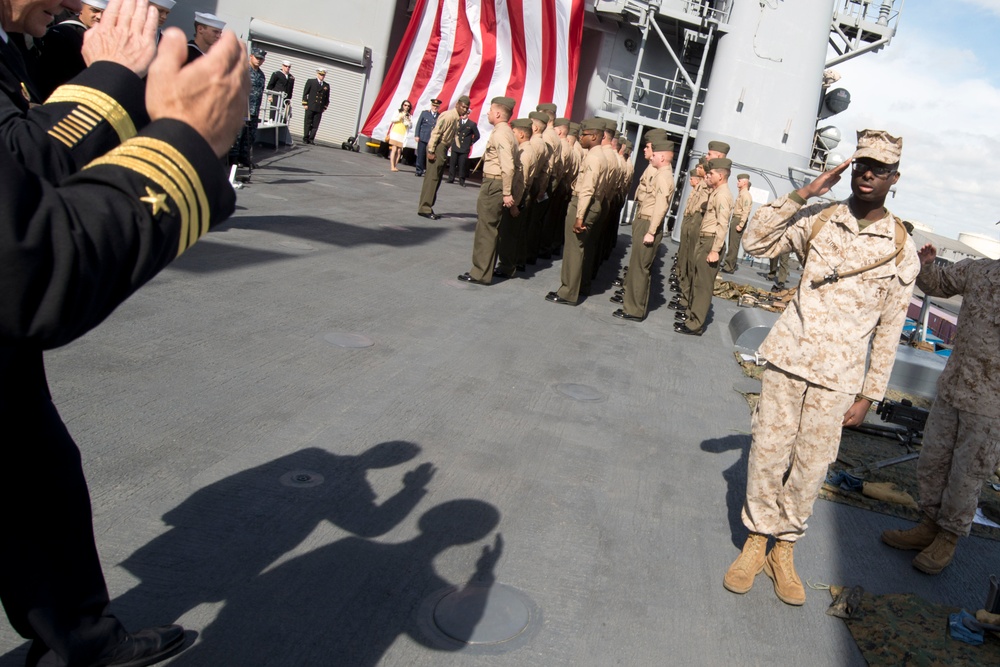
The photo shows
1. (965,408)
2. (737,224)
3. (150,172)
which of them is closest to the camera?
(150,172)

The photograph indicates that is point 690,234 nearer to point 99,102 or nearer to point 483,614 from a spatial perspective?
point 483,614

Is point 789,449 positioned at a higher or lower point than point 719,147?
lower

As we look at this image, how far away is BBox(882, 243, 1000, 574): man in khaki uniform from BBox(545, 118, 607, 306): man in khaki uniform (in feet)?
16.2

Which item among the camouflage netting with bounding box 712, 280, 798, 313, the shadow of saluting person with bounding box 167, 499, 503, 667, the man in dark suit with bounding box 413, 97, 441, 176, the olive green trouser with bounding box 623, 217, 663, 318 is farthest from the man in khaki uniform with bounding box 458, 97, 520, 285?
the man in dark suit with bounding box 413, 97, 441, 176

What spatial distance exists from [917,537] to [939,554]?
0.19 metres

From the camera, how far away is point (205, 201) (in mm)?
1226

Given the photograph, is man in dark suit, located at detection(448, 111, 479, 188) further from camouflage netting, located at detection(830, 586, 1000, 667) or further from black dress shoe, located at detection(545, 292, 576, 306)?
camouflage netting, located at detection(830, 586, 1000, 667)

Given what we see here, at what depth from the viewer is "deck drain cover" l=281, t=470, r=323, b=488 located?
3633mm

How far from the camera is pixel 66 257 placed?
102 centimetres

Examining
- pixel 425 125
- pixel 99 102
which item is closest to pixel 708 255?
pixel 99 102

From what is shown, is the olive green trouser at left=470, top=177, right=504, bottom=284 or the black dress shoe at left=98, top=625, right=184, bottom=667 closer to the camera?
the black dress shoe at left=98, top=625, right=184, bottom=667

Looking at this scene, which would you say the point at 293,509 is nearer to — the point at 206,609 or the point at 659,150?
the point at 206,609

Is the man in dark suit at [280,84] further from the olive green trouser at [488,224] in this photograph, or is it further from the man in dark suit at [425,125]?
the olive green trouser at [488,224]

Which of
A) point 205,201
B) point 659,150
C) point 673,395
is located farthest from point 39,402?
point 659,150
